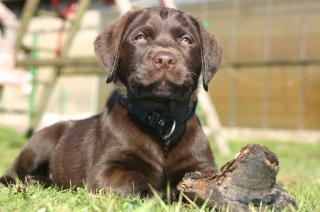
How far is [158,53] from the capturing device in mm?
3803

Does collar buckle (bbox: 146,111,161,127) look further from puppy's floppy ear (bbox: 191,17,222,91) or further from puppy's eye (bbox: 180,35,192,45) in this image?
puppy's eye (bbox: 180,35,192,45)

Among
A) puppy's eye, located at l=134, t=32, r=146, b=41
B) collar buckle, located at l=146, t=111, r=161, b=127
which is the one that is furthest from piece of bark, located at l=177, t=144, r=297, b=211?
puppy's eye, located at l=134, t=32, r=146, b=41

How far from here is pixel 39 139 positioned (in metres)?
5.09

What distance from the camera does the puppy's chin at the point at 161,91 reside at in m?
3.86

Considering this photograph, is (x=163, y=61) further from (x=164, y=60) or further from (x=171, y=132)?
(x=171, y=132)

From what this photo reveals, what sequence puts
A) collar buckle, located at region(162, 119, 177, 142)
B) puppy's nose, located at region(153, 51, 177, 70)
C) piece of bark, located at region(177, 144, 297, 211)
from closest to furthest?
piece of bark, located at region(177, 144, 297, 211) → puppy's nose, located at region(153, 51, 177, 70) → collar buckle, located at region(162, 119, 177, 142)

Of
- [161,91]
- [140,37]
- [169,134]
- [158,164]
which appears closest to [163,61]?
[161,91]

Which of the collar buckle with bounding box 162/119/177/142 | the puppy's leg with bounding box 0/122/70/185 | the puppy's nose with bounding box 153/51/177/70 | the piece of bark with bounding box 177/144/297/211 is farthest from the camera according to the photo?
the puppy's leg with bounding box 0/122/70/185

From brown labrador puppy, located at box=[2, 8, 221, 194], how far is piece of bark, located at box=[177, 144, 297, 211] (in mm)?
739

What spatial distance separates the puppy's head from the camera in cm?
383

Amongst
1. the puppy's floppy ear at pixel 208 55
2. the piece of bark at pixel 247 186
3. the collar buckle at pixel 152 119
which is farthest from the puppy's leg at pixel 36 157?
the piece of bark at pixel 247 186

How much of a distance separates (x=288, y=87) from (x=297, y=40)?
4.34ft

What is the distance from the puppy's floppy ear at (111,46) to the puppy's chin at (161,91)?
219mm

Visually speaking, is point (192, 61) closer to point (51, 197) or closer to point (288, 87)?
point (51, 197)
